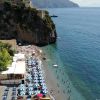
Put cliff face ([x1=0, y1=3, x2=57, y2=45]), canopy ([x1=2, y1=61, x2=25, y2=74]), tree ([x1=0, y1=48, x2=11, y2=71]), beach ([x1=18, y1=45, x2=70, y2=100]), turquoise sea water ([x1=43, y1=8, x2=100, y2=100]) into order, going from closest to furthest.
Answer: beach ([x1=18, y1=45, x2=70, y2=100]) < turquoise sea water ([x1=43, y1=8, x2=100, y2=100]) < canopy ([x1=2, y1=61, x2=25, y2=74]) < tree ([x1=0, y1=48, x2=11, y2=71]) < cliff face ([x1=0, y1=3, x2=57, y2=45])

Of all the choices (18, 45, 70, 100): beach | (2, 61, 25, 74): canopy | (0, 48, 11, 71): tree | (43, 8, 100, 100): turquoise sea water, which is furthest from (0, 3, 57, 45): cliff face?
(0, 48, 11, 71): tree

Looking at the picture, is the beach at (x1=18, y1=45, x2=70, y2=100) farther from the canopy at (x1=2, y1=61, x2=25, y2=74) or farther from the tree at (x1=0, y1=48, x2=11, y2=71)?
the tree at (x1=0, y1=48, x2=11, y2=71)

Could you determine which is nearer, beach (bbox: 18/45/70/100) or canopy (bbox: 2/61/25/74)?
beach (bbox: 18/45/70/100)

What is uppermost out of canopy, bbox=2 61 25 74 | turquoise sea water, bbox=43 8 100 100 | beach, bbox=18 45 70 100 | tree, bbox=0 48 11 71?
tree, bbox=0 48 11 71

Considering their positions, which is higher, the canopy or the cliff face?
the cliff face

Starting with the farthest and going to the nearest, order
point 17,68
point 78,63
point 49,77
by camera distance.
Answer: point 78,63 → point 49,77 → point 17,68

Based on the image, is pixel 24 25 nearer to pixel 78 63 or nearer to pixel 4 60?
pixel 78 63

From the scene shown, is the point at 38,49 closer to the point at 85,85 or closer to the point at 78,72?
the point at 78,72

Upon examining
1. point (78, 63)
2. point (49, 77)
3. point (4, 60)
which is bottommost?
point (78, 63)

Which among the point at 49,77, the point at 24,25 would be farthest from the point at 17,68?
the point at 24,25
